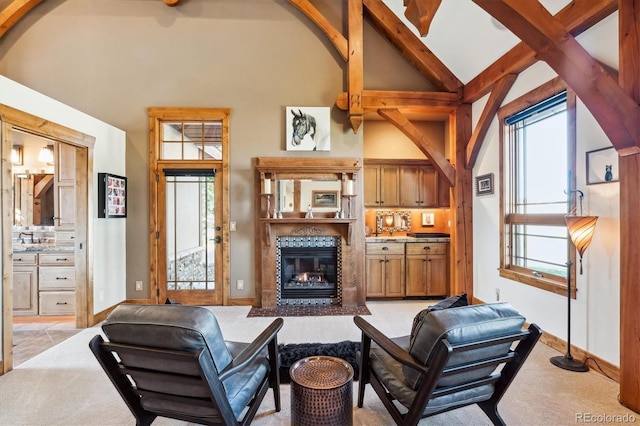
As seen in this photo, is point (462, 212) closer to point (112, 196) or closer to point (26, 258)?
point (112, 196)

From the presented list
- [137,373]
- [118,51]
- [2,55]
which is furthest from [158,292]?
[2,55]

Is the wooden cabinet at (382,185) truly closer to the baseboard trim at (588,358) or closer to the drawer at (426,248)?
the drawer at (426,248)

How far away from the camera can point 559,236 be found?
3125 mm

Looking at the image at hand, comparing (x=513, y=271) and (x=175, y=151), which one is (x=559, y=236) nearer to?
(x=513, y=271)

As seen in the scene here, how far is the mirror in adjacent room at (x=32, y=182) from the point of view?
4.32 m

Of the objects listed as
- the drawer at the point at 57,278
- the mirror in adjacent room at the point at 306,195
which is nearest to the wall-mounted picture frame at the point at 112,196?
the drawer at the point at 57,278

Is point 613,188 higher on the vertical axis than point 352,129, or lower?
lower

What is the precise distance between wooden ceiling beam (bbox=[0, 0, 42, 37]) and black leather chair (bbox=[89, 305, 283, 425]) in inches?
212

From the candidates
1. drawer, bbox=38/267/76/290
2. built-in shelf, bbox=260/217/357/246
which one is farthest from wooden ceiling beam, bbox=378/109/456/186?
drawer, bbox=38/267/76/290

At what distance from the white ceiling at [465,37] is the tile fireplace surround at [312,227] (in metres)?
1.93

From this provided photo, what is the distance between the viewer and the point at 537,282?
324cm

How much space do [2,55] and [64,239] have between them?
2948 millimetres

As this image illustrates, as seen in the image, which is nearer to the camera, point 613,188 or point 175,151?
point 613,188

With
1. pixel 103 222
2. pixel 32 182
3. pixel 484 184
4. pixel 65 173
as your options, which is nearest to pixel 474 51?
pixel 484 184
